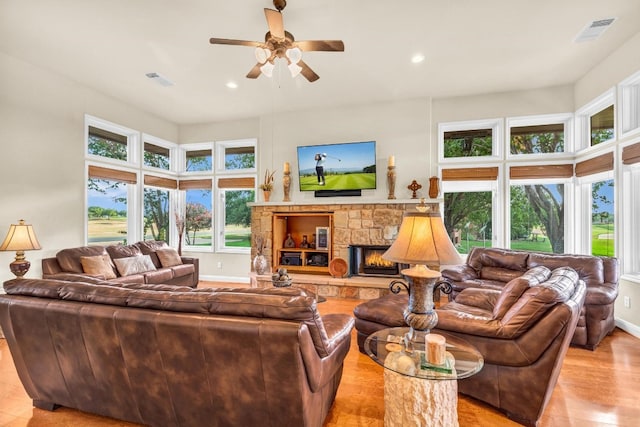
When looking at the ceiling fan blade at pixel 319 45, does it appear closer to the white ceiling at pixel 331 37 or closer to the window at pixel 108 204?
the white ceiling at pixel 331 37

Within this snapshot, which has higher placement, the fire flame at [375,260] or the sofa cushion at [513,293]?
the sofa cushion at [513,293]

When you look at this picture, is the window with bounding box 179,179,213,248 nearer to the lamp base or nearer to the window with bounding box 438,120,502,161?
the lamp base

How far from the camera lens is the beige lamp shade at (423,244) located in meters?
1.74

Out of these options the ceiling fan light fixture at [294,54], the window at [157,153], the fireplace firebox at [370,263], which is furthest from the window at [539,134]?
the window at [157,153]

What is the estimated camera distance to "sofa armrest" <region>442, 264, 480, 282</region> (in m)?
4.18

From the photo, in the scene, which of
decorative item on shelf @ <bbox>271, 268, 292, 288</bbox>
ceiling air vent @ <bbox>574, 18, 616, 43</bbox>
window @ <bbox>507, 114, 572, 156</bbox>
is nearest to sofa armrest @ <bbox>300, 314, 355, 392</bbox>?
decorative item on shelf @ <bbox>271, 268, 292, 288</bbox>

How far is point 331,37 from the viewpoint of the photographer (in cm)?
348

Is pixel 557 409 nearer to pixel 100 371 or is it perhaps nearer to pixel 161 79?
pixel 100 371

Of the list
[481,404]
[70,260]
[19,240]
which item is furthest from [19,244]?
[481,404]

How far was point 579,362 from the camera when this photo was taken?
9.43ft

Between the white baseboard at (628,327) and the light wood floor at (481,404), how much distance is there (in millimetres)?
777

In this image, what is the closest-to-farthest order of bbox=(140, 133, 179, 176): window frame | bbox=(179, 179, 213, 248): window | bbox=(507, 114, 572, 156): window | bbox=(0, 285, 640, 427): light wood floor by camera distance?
bbox=(0, 285, 640, 427): light wood floor < bbox=(507, 114, 572, 156): window < bbox=(140, 133, 179, 176): window frame < bbox=(179, 179, 213, 248): window

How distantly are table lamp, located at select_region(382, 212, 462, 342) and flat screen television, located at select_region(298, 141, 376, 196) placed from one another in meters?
3.66

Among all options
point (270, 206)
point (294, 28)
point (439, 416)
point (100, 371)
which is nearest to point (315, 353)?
point (439, 416)
